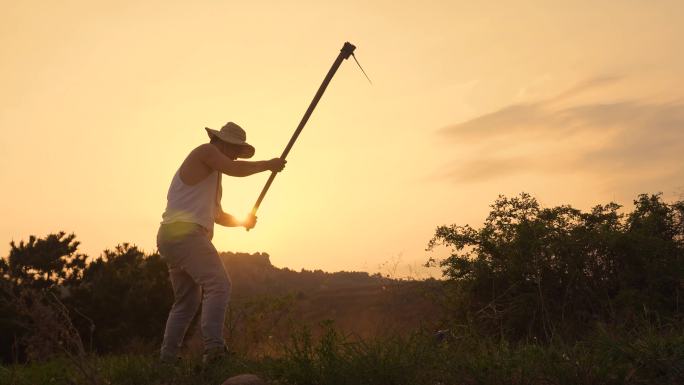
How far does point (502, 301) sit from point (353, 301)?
81.0 feet

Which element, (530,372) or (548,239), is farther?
(548,239)

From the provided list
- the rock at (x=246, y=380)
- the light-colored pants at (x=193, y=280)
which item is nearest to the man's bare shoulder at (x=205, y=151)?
the light-colored pants at (x=193, y=280)

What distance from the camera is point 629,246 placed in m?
9.05

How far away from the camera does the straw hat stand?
601 cm

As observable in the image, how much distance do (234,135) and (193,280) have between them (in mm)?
1345

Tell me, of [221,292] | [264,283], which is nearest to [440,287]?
[221,292]

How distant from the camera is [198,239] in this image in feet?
18.6

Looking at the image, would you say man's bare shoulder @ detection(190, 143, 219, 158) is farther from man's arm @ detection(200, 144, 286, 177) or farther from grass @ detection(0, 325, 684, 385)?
grass @ detection(0, 325, 684, 385)

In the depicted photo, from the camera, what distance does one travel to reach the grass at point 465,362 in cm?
394

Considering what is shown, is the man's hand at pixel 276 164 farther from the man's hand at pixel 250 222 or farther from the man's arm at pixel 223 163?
the man's hand at pixel 250 222

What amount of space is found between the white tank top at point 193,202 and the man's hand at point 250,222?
84 centimetres

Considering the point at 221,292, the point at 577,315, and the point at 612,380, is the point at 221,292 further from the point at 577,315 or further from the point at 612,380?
the point at 577,315

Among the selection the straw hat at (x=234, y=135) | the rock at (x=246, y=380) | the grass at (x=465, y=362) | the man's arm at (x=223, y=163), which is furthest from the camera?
the straw hat at (x=234, y=135)

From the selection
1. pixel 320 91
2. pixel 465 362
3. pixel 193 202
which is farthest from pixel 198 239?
pixel 465 362
